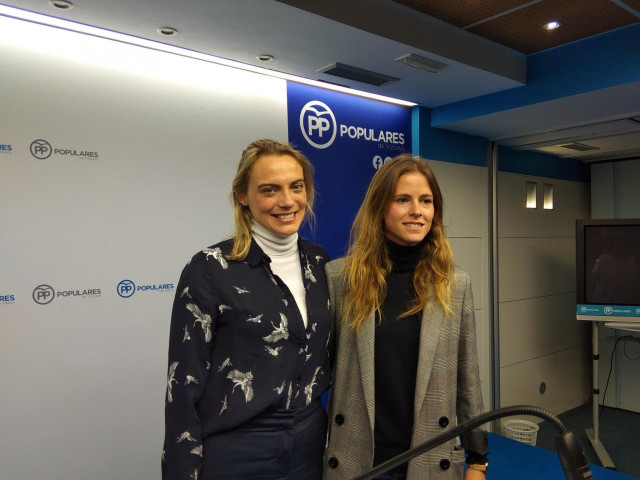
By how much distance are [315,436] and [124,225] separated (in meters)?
1.50

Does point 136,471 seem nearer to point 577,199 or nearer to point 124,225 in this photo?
point 124,225

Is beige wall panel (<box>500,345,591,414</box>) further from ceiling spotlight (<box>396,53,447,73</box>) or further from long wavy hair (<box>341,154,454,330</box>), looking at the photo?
long wavy hair (<box>341,154,454,330</box>)

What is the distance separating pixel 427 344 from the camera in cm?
148

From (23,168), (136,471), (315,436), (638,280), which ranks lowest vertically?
(136,471)

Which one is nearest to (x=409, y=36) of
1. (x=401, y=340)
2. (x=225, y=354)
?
(x=401, y=340)

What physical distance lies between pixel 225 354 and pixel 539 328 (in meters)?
4.05

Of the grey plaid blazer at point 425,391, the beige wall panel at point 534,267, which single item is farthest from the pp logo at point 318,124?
the beige wall panel at point 534,267

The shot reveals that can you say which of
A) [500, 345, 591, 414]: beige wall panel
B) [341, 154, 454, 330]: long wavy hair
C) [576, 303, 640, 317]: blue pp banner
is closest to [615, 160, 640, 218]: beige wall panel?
[576, 303, 640, 317]: blue pp banner

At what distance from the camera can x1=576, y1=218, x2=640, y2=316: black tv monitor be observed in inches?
146

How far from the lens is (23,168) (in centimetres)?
216

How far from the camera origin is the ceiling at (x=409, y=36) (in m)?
2.08

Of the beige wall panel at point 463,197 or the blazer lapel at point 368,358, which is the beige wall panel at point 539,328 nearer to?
the beige wall panel at point 463,197

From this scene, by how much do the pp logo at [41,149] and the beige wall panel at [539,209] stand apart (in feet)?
11.4

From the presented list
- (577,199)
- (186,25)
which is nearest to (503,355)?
(577,199)
